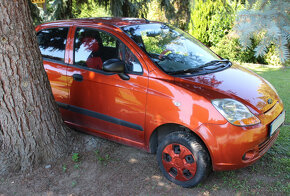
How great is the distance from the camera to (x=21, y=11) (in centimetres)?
295

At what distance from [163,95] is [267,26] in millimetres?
1404

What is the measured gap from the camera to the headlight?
2.61 meters

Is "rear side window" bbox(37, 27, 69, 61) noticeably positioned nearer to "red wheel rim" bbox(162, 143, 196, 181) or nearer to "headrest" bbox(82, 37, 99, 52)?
"headrest" bbox(82, 37, 99, 52)

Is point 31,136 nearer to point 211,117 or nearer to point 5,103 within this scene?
point 5,103

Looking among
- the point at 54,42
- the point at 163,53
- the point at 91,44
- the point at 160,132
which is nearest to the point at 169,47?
the point at 163,53

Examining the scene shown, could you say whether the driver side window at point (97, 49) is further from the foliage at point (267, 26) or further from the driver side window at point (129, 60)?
the foliage at point (267, 26)

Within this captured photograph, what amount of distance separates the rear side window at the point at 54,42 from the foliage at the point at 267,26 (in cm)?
263

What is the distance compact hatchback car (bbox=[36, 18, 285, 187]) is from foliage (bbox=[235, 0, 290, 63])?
3.39 ft

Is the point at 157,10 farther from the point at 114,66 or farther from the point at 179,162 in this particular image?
the point at 179,162

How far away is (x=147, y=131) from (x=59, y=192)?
3.70 ft

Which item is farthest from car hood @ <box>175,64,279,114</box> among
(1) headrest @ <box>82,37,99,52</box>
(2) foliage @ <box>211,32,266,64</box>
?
(2) foliage @ <box>211,32,266,64</box>

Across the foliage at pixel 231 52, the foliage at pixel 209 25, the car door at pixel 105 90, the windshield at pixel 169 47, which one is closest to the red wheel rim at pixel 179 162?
the car door at pixel 105 90

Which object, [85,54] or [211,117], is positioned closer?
[211,117]

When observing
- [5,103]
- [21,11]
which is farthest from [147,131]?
[21,11]
